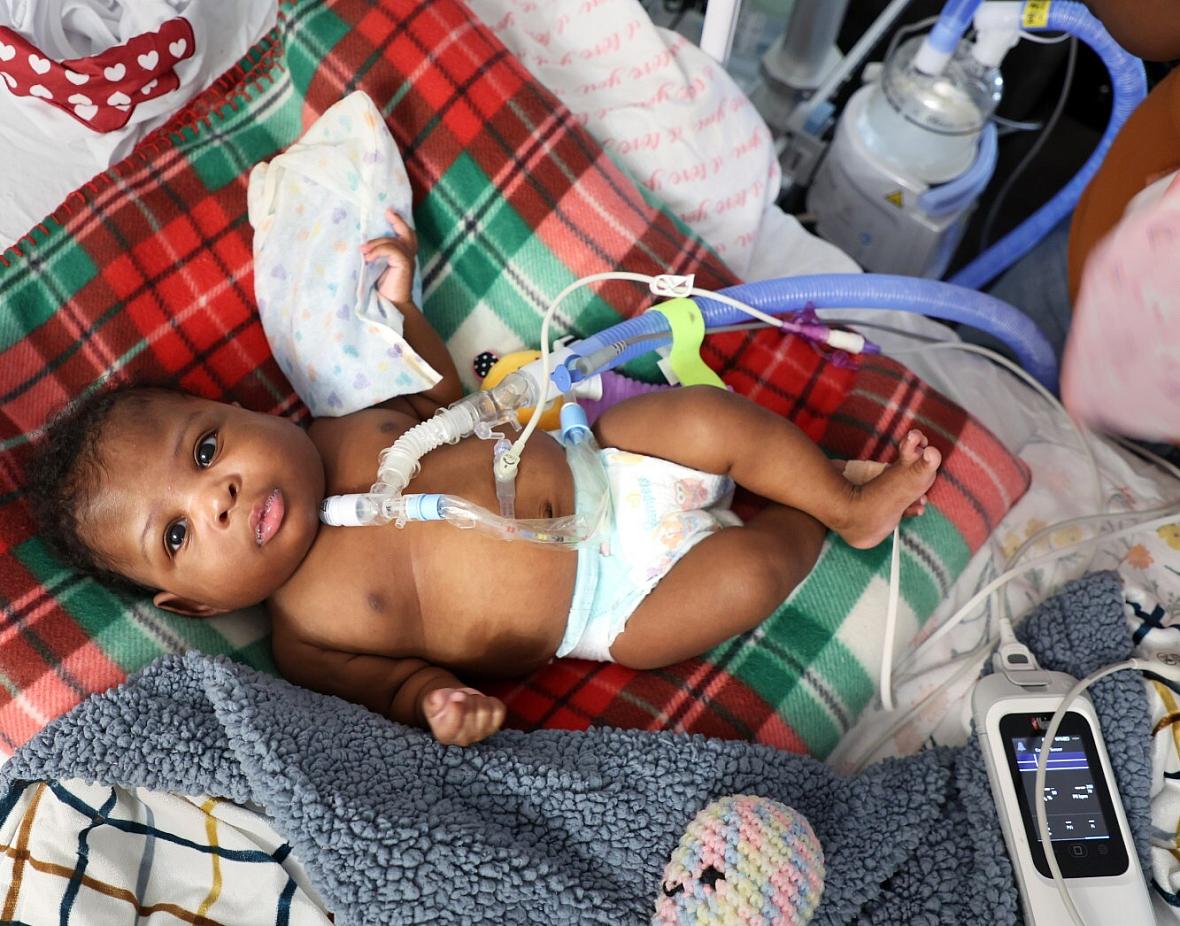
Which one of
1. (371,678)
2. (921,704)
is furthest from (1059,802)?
(371,678)

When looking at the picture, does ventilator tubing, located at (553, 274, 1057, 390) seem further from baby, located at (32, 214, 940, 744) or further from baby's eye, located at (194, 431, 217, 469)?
baby's eye, located at (194, 431, 217, 469)

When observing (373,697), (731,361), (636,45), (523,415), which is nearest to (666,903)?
(373,697)

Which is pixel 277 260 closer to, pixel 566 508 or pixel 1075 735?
pixel 566 508

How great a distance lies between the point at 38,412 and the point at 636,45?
1.16 m

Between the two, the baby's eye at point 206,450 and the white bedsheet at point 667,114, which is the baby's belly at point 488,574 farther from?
the white bedsheet at point 667,114

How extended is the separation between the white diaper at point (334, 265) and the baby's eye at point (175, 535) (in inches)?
11.7

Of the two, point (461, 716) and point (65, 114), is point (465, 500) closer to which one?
point (461, 716)

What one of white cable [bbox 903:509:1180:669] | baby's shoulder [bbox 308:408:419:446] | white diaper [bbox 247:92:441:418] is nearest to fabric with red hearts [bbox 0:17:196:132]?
white diaper [bbox 247:92:441:418]

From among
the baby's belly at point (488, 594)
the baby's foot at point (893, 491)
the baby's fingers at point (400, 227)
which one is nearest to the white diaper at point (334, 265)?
the baby's fingers at point (400, 227)

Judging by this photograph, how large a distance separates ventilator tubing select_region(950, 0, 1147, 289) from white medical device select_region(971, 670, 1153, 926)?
3.01 ft

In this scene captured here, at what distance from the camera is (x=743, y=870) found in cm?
97

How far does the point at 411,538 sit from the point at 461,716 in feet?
0.91

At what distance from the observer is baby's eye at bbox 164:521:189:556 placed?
3.72ft

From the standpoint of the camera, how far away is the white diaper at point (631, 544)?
1242mm
